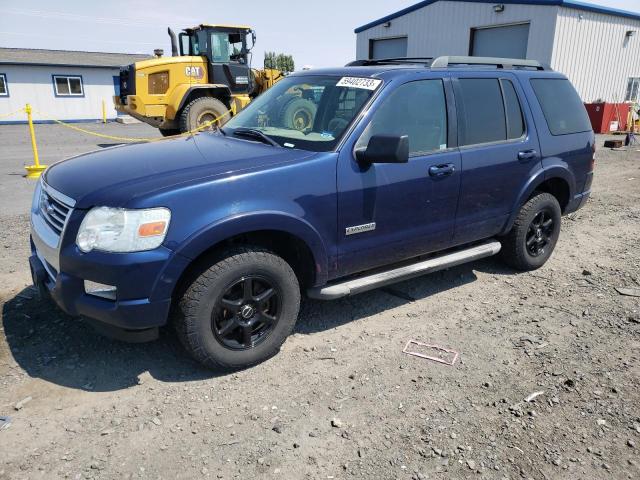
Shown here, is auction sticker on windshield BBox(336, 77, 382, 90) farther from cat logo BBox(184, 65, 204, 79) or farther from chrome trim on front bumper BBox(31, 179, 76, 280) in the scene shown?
cat logo BBox(184, 65, 204, 79)

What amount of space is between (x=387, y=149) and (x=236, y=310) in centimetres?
141

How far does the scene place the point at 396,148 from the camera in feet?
10.7

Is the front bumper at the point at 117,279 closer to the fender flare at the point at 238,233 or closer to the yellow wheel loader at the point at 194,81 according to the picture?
the fender flare at the point at 238,233

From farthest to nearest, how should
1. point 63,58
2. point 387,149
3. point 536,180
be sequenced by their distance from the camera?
point 63,58, point 536,180, point 387,149

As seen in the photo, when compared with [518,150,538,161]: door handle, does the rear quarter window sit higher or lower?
higher

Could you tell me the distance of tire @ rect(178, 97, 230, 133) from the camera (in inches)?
522

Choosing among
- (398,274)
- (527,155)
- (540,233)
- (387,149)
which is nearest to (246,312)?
(398,274)

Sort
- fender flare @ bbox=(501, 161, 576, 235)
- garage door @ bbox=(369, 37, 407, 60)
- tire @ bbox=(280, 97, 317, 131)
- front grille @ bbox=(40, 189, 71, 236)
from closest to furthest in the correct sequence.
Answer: front grille @ bbox=(40, 189, 71, 236) < tire @ bbox=(280, 97, 317, 131) < fender flare @ bbox=(501, 161, 576, 235) < garage door @ bbox=(369, 37, 407, 60)

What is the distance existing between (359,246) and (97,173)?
5.90 feet

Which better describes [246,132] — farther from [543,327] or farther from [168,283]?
[543,327]

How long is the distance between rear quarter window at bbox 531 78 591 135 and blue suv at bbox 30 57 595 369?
3 cm

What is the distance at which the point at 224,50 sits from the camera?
14.0 m

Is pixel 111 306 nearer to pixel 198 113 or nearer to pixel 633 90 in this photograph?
pixel 198 113

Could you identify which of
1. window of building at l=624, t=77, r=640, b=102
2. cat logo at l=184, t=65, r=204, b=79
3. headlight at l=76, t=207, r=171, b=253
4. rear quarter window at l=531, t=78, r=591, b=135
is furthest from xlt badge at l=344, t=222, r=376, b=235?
window of building at l=624, t=77, r=640, b=102
